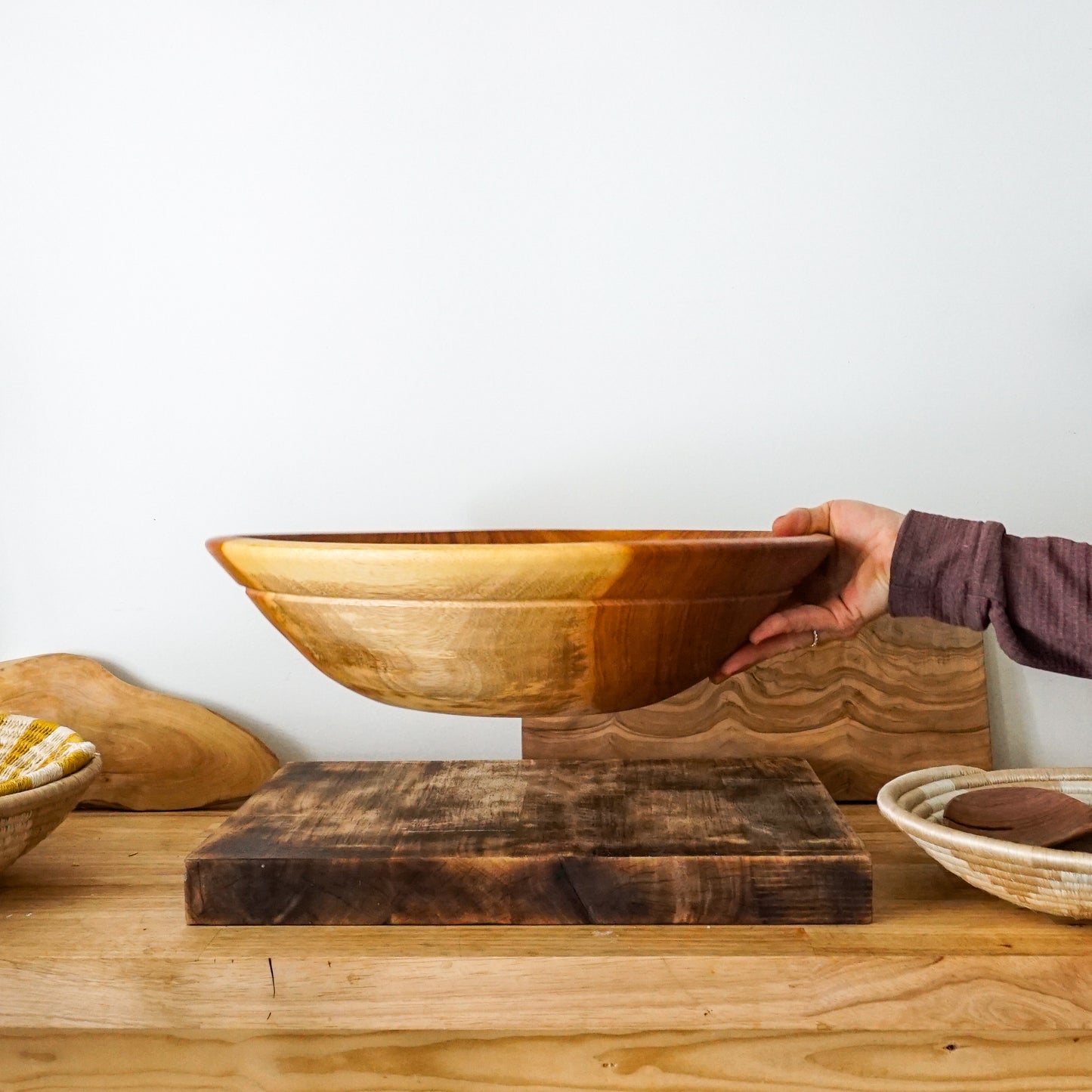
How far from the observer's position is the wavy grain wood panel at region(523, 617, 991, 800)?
995mm

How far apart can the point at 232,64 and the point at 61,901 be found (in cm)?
81

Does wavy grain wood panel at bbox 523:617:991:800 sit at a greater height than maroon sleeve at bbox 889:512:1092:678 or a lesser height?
lesser

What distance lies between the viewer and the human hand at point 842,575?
0.79 meters

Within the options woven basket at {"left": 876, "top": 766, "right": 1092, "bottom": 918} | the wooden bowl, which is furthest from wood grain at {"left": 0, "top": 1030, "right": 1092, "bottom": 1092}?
the wooden bowl

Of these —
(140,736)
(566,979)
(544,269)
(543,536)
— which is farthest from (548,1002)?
(544,269)

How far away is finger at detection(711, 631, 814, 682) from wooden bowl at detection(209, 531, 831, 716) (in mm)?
69

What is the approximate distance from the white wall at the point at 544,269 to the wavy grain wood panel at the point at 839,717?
0.07 meters

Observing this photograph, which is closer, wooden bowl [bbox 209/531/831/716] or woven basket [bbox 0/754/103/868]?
wooden bowl [bbox 209/531/831/716]

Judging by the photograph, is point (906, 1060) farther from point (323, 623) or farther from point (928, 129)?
point (928, 129)

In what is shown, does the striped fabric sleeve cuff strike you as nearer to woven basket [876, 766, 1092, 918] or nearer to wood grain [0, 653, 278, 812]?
woven basket [876, 766, 1092, 918]

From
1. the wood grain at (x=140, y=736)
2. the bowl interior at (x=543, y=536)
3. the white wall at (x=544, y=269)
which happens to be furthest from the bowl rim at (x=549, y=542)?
the wood grain at (x=140, y=736)

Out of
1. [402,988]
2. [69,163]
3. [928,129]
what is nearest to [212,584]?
[69,163]

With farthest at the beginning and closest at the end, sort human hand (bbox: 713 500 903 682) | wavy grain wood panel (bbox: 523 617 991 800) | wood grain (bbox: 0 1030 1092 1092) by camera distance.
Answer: wavy grain wood panel (bbox: 523 617 991 800) < human hand (bbox: 713 500 903 682) < wood grain (bbox: 0 1030 1092 1092)

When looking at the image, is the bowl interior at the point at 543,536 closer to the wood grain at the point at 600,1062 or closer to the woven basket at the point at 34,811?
the woven basket at the point at 34,811
